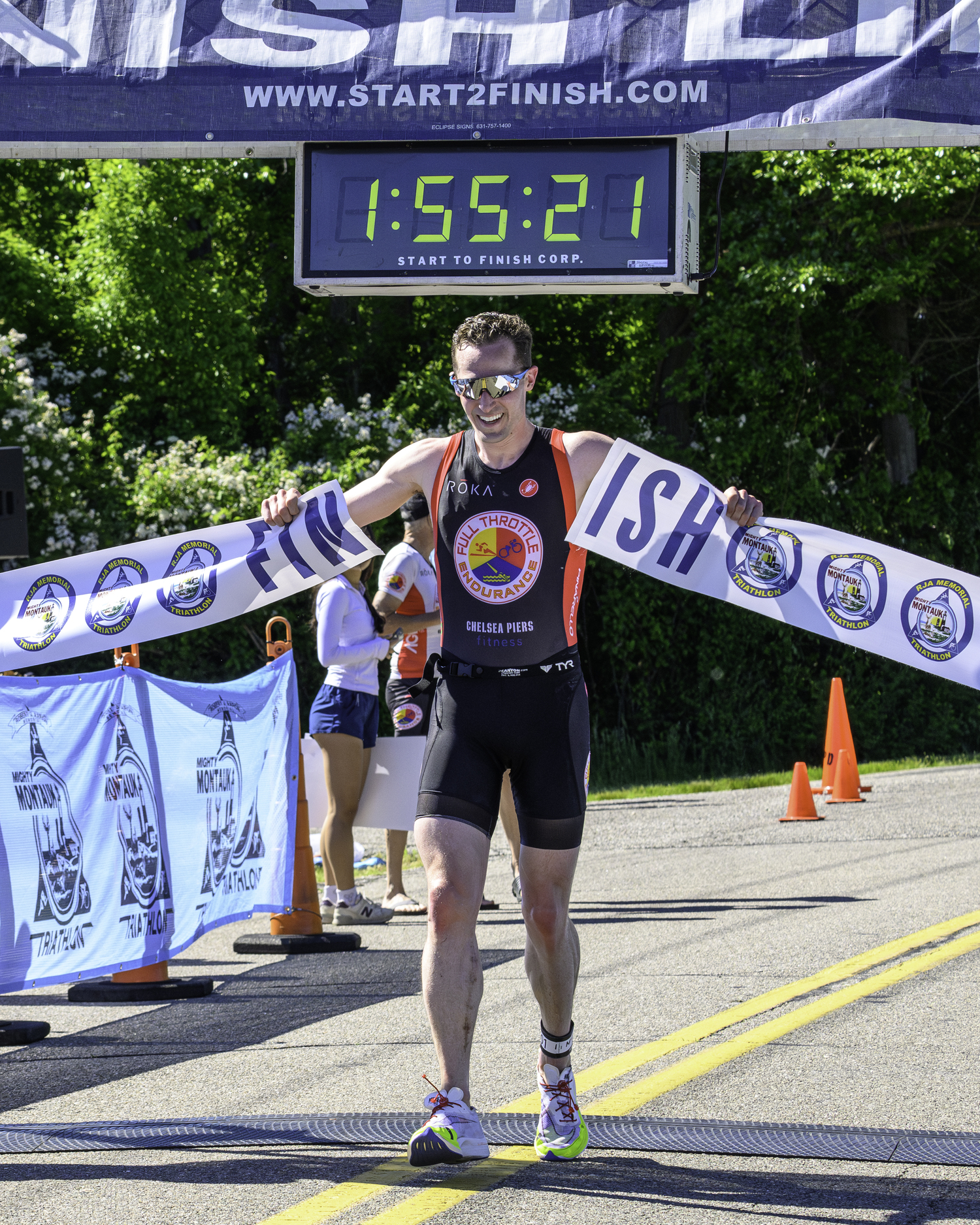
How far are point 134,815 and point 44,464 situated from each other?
14238mm

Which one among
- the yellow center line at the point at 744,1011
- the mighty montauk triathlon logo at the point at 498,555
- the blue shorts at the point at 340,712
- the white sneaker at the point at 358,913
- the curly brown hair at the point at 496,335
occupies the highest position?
the curly brown hair at the point at 496,335

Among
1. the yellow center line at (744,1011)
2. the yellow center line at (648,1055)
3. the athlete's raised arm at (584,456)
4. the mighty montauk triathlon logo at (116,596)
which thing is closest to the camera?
the yellow center line at (648,1055)

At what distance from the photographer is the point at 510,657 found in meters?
4.67

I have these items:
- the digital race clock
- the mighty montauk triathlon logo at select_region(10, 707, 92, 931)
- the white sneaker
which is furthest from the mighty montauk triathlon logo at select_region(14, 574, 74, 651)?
the white sneaker

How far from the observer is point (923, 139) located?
726cm

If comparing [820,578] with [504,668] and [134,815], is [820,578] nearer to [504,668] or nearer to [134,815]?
[504,668]

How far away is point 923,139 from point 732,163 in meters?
15.7

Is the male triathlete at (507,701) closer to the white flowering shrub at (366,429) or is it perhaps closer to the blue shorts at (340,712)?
the blue shorts at (340,712)

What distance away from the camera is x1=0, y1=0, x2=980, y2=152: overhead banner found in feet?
23.6

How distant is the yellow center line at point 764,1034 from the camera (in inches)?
200

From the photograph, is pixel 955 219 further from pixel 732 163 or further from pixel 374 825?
pixel 374 825

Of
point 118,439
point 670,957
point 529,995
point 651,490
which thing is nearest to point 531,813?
point 651,490

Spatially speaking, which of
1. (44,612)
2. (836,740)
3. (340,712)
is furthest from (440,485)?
(836,740)

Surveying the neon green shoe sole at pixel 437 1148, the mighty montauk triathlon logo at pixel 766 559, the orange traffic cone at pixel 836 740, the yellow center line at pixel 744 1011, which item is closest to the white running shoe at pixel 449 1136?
the neon green shoe sole at pixel 437 1148
